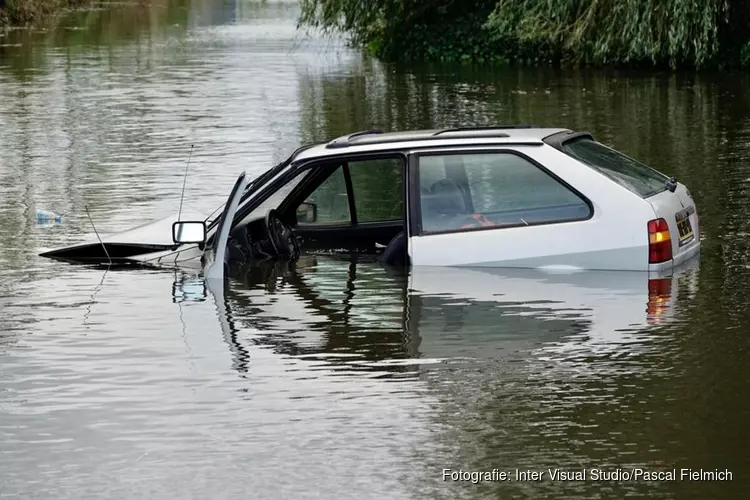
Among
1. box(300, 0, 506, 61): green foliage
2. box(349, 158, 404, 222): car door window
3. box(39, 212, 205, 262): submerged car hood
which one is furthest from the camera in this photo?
box(300, 0, 506, 61): green foliage

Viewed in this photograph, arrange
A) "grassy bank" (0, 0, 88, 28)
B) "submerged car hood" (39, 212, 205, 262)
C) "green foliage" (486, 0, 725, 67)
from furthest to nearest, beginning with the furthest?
"grassy bank" (0, 0, 88, 28) < "green foliage" (486, 0, 725, 67) < "submerged car hood" (39, 212, 205, 262)

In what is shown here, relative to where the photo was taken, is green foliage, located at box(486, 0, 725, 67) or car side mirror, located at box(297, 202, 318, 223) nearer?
car side mirror, located at box(297, 202, 318, 223)

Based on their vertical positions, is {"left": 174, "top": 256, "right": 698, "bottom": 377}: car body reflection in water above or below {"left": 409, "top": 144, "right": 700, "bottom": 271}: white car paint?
below

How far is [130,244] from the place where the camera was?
43.1ft

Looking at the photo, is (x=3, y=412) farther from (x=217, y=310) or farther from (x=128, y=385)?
(x=217, y=310)

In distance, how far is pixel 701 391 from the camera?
29.1ft

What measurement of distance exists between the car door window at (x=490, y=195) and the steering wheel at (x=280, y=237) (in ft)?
4.00

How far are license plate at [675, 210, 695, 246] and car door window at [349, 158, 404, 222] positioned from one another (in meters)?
1.91

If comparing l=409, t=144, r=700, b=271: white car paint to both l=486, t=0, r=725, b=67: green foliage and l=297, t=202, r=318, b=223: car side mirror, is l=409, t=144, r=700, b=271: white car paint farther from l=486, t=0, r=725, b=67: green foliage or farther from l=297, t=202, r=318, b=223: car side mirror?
l=486, t=0, r=725, b=67: green foliage

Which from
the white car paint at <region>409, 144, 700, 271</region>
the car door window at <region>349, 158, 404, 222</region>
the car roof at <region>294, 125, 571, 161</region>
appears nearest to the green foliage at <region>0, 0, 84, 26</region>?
the car door window at <region>349, 158, 404, 222</region>

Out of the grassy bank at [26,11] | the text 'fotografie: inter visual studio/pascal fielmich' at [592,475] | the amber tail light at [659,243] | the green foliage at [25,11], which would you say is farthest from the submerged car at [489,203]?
the green foliage at [25,11]

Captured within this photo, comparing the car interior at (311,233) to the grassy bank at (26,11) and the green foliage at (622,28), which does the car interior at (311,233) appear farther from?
the grassy bank at (26,11)

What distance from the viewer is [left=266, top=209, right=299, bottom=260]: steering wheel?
12016 mm

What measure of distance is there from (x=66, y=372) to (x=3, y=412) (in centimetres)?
96
